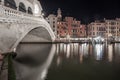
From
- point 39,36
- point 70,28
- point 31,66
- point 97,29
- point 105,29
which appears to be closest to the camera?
point 31,66

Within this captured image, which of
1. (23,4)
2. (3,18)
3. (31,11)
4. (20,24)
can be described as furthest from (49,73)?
(31,11)

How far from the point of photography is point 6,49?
18.7 metres

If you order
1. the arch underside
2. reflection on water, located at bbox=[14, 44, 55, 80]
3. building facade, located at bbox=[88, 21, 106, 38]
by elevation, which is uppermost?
building facade, located at bbox=[88, 21, 106, 38]

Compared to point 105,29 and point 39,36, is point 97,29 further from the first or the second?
point 39,36

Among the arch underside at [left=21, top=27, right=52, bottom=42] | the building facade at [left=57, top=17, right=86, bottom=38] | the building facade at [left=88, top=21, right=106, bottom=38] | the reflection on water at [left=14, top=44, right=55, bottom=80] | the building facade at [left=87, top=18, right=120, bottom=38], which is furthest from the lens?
the building facade at [left=88, top=21, right=106, bottom=38]

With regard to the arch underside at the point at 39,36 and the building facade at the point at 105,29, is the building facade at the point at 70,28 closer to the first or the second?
the building facade at the point at 105,29

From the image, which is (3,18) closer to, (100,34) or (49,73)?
(49,73)

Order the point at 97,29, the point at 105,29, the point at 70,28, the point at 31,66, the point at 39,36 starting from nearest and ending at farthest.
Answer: the point at 31,66 → the point at 39,36 → the point at 70,28 → the point at 105,29 → the point at 97,29

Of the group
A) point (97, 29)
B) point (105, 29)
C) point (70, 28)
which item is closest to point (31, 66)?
point (70, 28)

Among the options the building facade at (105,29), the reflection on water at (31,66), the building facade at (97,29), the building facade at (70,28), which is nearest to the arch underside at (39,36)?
the reflection on water at (31,66)

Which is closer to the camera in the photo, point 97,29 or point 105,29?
point 105,29

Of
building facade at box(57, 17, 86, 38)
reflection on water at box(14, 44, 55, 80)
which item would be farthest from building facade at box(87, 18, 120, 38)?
reflection on water at box(14, 44, 55, 80)

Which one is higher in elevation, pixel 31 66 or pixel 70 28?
pixel 70 28

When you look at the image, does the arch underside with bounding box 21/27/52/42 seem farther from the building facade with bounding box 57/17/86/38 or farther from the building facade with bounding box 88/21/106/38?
the building facade with bounding box 88/21/106/38
